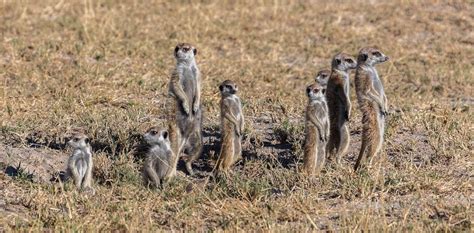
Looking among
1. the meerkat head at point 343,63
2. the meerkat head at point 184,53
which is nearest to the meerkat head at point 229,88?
the meerkat head at point 184,53

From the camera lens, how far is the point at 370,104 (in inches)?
316

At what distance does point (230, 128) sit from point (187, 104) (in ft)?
1.67

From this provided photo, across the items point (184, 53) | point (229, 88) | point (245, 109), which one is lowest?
point (245, 109)

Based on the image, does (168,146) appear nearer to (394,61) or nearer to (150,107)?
(150,107)

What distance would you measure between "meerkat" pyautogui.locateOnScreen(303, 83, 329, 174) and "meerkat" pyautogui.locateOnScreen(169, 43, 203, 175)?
1151mm

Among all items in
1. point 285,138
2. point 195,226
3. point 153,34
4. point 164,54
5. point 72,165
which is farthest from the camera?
point 153,34

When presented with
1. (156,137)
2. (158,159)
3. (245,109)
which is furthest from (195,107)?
(245,109)

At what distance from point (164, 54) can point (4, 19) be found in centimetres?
275

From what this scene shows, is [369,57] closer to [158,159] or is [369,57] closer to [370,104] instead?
[370,104]

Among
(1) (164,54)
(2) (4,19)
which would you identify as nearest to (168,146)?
(1) (164,54)

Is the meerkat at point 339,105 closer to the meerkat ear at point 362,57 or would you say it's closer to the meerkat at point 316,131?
the meerkat ear at point 362,57

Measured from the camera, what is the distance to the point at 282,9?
49.0 ft

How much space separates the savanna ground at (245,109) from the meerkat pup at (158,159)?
0.19 m

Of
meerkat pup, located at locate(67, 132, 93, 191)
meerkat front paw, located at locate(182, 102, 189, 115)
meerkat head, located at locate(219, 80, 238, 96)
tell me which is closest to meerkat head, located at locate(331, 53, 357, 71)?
meerkat head, located at locate(219, 80, 238, 96)
